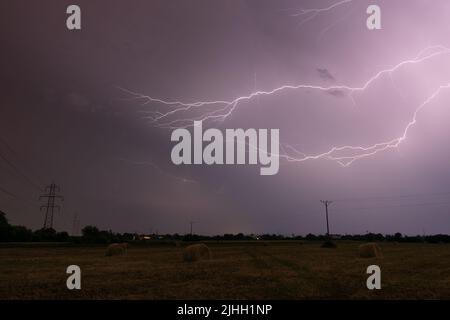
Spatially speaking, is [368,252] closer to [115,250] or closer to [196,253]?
[196,253]

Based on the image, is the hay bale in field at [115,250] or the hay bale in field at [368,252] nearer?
the hay bale in field at [368,252]

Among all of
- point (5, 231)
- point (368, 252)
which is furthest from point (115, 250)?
point (5, 231)

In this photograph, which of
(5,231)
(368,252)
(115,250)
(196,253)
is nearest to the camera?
(196,253)

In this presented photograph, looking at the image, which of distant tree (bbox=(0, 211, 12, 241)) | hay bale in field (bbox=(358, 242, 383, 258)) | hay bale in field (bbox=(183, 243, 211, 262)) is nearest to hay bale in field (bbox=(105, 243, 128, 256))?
hay bale in field (bbox=(183, 243, 211, 262))

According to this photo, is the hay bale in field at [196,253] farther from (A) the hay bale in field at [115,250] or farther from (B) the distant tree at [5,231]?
(B) the distant tree at [5,231]

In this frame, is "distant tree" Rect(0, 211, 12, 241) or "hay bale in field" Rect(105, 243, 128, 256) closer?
"hay bale in field" Rect(105, 243, 128, 256)

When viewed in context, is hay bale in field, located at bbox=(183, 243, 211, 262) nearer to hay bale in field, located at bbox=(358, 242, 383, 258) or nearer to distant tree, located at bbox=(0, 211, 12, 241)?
hay bale in field, located at bbox=(358, 242, 383, 258)

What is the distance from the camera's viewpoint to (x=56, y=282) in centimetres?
1298

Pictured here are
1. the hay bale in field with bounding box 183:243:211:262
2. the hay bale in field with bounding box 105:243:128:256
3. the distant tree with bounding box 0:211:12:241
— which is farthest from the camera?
the distant tree with bounding box 0:211:12:241

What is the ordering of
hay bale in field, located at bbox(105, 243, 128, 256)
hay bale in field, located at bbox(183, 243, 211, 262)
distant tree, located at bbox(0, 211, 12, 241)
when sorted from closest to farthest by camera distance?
hay bale in field, located at bbox(183, 243, 211, 262) → hay bale in field, located at bbox(105, 243, 128, 256) → distant tree, located at bbox(0, 211, 12, 241)

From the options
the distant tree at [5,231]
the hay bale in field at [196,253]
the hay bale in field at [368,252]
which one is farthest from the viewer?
the distant tree at [5,231]

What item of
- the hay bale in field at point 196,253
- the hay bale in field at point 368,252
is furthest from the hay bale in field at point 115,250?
the hay bale in field at point 368,252
